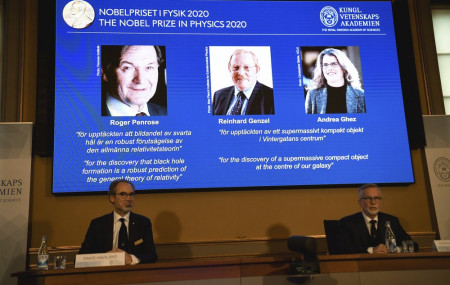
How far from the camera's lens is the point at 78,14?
5.18 metres

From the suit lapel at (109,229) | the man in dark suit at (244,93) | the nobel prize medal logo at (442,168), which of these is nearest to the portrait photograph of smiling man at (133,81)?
the man in dark suit at (244,93)

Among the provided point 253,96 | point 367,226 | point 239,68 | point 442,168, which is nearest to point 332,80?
point 253,96

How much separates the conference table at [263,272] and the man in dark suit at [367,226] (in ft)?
2.77

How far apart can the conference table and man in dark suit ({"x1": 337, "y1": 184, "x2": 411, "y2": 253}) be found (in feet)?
2.77

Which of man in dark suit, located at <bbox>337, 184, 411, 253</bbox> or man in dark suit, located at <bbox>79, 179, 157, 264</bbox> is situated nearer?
man in dark suit, located at <bbox>79, 179, 157, 264</bbox>

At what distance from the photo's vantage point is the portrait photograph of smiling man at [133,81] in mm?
5047

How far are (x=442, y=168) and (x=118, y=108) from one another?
3.45 m

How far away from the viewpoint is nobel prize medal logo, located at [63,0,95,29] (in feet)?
16.9

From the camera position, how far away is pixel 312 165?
5168mm

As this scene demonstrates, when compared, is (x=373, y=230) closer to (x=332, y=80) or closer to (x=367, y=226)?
(x=367, y=226)

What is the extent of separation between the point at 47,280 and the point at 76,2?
3.17m

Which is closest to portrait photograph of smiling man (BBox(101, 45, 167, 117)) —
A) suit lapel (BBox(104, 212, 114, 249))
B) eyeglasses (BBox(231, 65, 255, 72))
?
eyeglasses (BBox(231, 65, 255, 72))

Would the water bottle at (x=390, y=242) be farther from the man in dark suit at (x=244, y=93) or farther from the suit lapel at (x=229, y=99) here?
the suit lapel at (x=229, y=99)

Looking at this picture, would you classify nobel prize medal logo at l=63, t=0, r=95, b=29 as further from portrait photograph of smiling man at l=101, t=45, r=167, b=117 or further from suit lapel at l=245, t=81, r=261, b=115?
suit lapel at l=245, t=81, r=261, b=115
